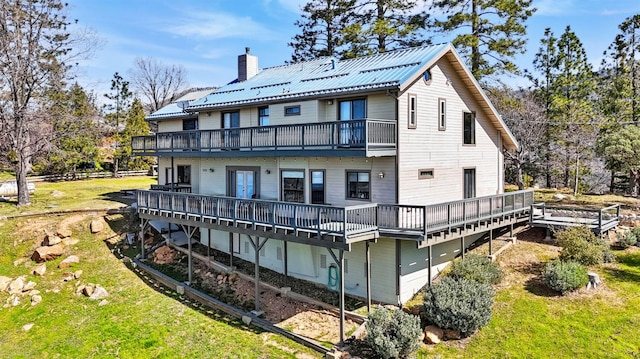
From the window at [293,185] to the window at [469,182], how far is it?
324 inches

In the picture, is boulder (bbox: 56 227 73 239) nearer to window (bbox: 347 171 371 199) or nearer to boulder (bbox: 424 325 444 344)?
window (bbox: 347 171 371 199)

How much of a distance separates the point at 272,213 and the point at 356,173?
154 inches

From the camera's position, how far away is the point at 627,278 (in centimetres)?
1587

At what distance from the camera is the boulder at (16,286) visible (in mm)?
19062

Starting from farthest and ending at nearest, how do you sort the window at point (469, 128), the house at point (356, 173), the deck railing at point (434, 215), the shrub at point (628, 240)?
the window at point (469, 128)
the shrub at point (628, 240)
the house at point (356, 173)
the deck railing at point (434, 215)

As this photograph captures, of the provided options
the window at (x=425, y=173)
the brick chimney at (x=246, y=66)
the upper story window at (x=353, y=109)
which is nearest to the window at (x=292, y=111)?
the upper story window at (x=353, y=109)

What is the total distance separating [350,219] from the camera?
50.0 feet

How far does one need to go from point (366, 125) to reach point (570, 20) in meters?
27.7

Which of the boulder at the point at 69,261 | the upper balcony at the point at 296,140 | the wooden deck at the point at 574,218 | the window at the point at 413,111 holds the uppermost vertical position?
the window at the point at 413,111

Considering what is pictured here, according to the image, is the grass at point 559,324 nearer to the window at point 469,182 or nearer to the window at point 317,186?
the window at point 469,182

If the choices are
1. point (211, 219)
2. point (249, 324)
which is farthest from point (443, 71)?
point (249, 324)

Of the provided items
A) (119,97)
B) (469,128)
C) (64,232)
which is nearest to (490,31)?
(469,128)

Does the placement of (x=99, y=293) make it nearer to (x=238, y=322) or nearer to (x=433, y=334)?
(x=238, y=322)

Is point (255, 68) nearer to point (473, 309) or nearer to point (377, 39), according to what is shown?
point (377, 39)
